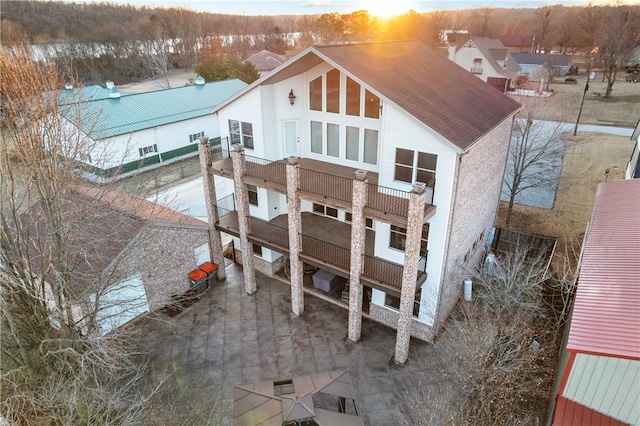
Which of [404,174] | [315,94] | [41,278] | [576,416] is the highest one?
[315,94]

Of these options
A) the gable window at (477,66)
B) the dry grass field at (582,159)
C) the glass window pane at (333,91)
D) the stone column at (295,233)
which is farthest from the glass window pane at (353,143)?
the gable window at (477,66)

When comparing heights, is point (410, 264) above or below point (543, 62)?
below

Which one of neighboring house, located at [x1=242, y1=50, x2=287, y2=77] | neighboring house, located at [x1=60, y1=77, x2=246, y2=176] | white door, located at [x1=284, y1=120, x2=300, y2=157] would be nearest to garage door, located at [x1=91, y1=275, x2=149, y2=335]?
white door, located at [x1=284, y1=120, x2=300, y2=157]

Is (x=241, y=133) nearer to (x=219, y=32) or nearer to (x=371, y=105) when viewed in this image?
(x=371, y=105)

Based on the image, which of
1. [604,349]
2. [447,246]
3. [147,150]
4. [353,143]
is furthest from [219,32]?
[604,349]

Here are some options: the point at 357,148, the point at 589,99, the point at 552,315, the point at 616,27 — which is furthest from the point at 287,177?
the point at 616,27
